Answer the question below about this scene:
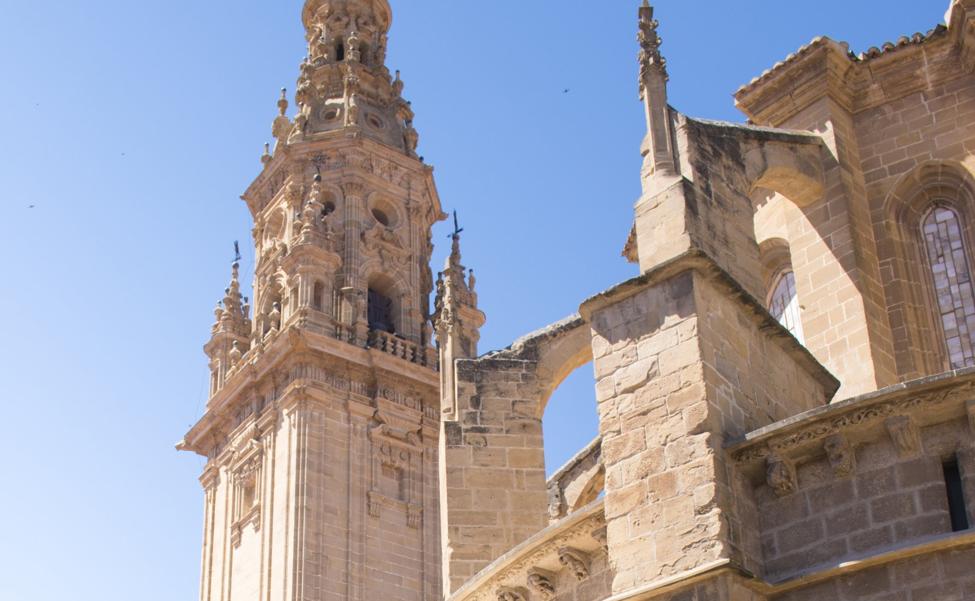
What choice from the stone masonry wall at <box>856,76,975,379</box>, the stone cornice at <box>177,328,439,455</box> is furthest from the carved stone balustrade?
the stone masonry wall at <box>856,76,975,379</box>

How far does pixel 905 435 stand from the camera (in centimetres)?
1056

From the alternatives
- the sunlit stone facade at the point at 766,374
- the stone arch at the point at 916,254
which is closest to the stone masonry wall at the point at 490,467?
the sunlit stone facade at the point at 766,374

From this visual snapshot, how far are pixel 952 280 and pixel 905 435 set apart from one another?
4.97 m

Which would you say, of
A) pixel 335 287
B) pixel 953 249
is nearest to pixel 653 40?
pixel 953 249

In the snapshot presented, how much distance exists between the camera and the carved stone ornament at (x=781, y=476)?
10984 mm

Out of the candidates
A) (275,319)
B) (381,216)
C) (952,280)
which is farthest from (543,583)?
(381,216)

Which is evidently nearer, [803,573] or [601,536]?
[803,573]

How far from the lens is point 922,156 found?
15.9 m

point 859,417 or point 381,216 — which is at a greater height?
point 381,216

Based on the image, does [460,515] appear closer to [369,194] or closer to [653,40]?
[653,40]

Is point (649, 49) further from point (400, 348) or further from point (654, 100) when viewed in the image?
point (400, 348)

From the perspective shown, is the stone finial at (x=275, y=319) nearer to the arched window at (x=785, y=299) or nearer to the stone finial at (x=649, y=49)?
the arched window at (x=785, y=299)

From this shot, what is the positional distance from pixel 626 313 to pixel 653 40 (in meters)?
2.93

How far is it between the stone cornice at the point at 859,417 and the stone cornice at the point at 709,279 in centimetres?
140
